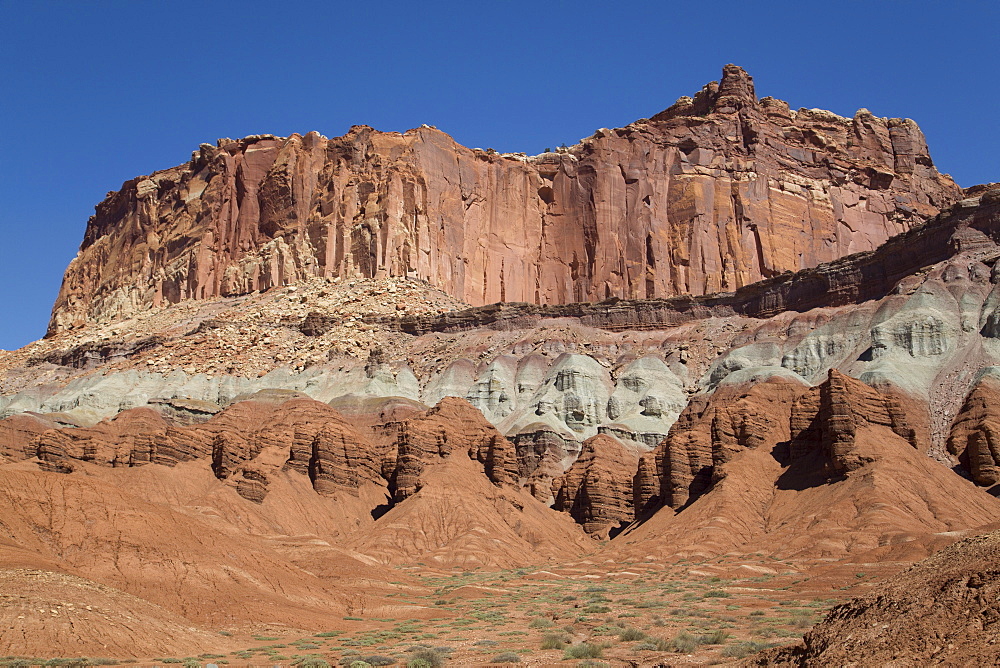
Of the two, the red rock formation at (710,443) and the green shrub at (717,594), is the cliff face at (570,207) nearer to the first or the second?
the red rock formation at (710,443)

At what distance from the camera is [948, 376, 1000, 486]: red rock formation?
5869 centimetres

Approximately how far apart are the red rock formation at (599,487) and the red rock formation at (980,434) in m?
21.0

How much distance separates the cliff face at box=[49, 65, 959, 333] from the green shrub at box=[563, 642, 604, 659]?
98.8m

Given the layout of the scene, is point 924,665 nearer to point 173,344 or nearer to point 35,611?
point 35,611

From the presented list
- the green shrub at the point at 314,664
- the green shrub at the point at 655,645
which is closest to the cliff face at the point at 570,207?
the green shrub at the point at 655,645

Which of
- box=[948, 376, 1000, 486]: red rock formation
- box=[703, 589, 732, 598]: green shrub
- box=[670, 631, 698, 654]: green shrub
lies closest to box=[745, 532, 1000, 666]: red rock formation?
box=[670, 631, 698, 654]: green shrub

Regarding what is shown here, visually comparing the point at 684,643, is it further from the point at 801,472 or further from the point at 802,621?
the point at 801,472

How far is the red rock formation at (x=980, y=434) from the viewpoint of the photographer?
2311 inches

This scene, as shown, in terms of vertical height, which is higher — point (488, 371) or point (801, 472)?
point (488, 371)

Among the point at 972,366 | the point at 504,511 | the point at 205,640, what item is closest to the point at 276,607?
the point at 205,640

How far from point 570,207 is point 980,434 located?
285 feet

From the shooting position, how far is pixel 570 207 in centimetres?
14162

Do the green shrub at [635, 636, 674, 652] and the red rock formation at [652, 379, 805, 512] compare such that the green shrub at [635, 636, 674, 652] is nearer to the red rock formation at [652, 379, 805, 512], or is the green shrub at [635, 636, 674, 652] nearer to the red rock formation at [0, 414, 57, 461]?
the red rock formation at [652, 379, 805, 512]

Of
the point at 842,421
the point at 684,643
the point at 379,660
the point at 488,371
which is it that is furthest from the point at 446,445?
the point at 684,643
